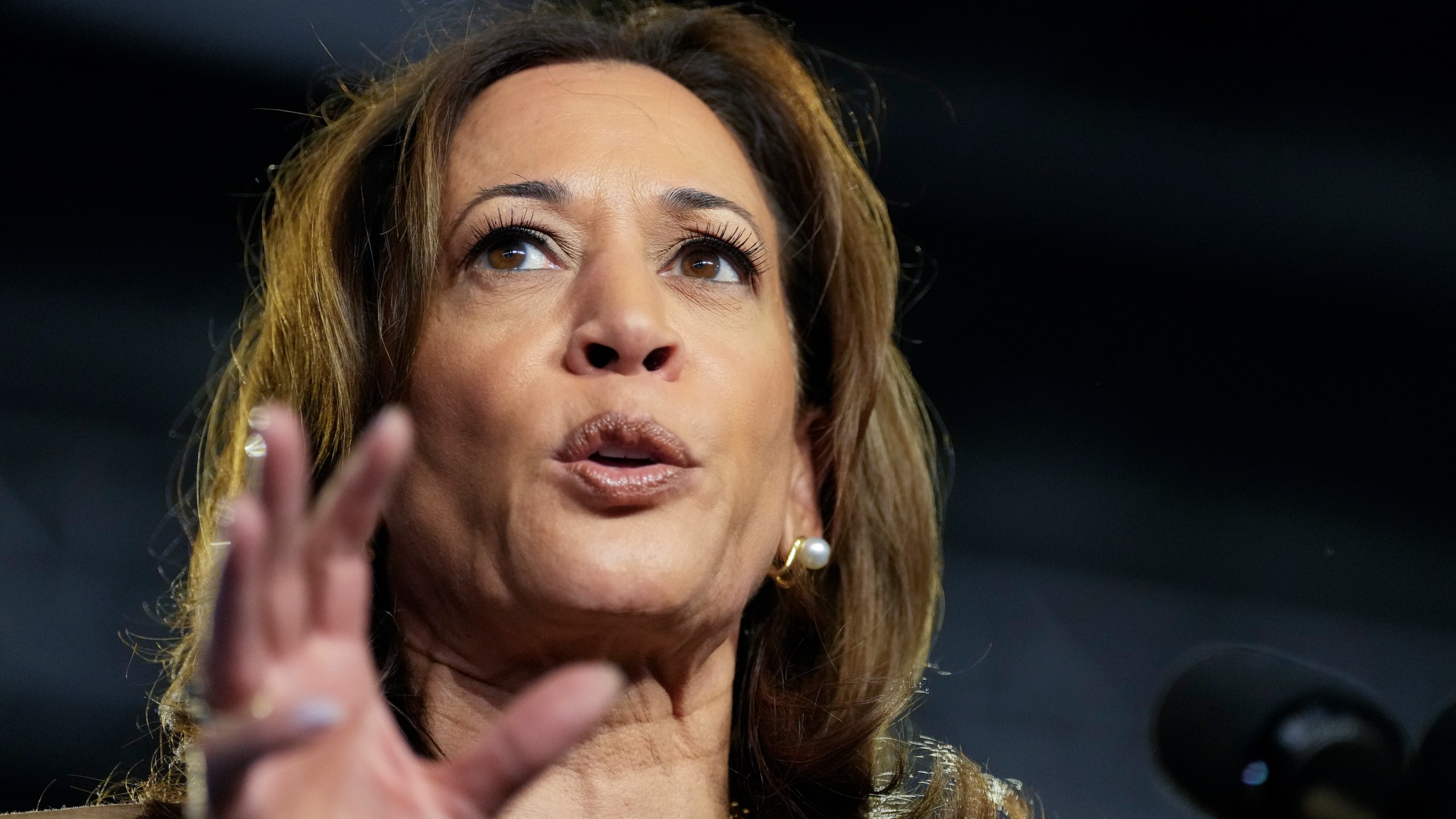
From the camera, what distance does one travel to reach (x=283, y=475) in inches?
35.9

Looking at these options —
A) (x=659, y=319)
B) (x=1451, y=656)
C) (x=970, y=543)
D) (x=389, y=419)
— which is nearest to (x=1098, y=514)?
(x=970, y=543)

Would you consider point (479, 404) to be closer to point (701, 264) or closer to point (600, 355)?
point (600, 355)

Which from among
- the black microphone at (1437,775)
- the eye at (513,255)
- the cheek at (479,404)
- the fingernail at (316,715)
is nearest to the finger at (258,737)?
the fingernail at (316,715)

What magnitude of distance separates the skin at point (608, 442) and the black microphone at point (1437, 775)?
2.63 ft

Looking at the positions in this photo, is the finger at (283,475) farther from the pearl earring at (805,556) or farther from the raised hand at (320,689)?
the pearl earring at (805,556)

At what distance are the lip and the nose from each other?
0.25 ft

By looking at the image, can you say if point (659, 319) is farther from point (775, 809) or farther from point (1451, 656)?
point (1451, 656)

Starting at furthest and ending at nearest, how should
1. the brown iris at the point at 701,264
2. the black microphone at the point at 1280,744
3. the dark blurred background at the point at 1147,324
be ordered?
the dark blurred background at the point at 1147,324 → the brown iris at the point at 701,264 → the black microphone at the point at 1280,744

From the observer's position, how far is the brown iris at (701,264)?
6.55 ft

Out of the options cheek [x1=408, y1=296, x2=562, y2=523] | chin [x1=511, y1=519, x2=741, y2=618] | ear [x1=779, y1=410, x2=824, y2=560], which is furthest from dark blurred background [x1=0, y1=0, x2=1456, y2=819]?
→ chin [x1=511, y1=519, x2=741, y2=618]

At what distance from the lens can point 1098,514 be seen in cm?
264

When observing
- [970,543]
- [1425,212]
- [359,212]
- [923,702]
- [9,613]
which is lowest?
[923,702]

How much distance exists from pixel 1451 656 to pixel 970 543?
89 centimetres

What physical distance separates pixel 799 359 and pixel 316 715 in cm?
152
